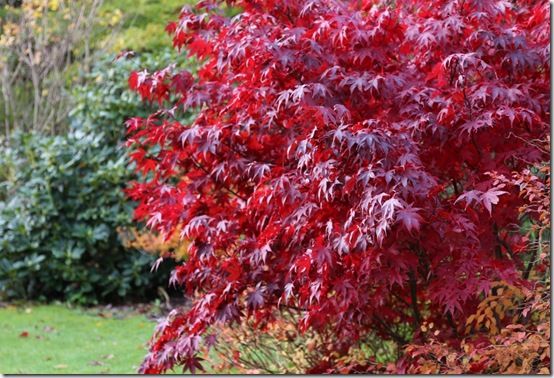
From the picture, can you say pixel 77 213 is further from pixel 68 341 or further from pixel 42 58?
pixel 42 58

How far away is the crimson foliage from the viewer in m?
3.70

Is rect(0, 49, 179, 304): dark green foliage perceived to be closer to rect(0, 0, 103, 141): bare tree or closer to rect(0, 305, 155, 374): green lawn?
rect(0, 305, 155, 374): green lawn

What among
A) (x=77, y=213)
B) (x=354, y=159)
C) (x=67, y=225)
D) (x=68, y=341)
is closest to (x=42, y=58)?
(x=77, y=213)

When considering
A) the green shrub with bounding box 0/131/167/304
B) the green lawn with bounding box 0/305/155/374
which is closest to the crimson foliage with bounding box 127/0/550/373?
the green lawn with bounding box 0/305/155/374

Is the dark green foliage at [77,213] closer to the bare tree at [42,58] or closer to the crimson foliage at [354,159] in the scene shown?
the bare tree at [42,58]

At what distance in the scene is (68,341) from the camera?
707cm

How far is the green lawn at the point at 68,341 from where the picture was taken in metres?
6.16

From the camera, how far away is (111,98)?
28.3 ft

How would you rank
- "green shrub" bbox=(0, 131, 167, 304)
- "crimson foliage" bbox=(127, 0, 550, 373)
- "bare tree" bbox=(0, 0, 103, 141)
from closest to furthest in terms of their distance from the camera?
1. "crimson foliage" bbox=(127, 0, 550, 373)
2. "green shrub" bbox=(0, 131, 167, 304)
3. "bare tree" bbox=(0, 0, 103, 141)

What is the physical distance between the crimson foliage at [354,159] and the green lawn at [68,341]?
1854 millimetres

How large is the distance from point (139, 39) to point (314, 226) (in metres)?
7.55

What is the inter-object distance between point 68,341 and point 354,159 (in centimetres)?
427

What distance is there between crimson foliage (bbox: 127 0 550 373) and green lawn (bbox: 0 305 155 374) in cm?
185

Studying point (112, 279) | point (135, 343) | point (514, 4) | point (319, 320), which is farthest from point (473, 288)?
point (112, 279)
